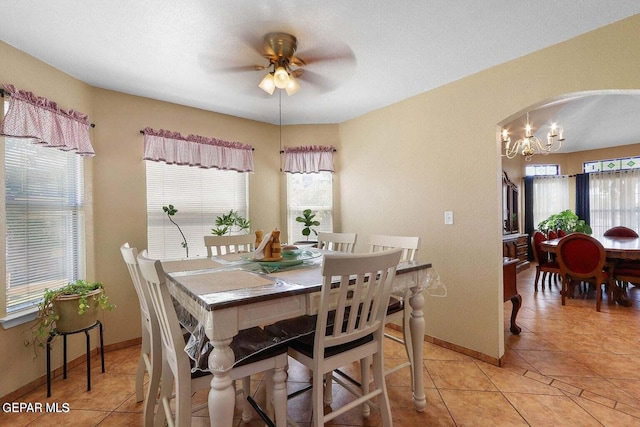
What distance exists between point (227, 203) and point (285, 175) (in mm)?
835

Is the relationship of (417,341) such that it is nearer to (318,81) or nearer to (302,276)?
(302,276)

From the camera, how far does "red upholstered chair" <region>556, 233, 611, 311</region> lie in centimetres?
355

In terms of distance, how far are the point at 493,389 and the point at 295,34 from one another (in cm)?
277

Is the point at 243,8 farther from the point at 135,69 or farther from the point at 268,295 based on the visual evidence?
the point at 268,295

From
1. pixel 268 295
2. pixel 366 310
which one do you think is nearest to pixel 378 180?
pixel 366 310

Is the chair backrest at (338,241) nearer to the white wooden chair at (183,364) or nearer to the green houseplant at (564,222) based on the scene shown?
the white wooden chair at (183,364)

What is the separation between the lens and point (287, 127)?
383cm

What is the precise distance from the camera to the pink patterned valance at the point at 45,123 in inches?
A: 77.0

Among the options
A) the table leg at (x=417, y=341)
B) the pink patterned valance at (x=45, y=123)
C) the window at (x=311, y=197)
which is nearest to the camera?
the table leg at (x=417, y=341)

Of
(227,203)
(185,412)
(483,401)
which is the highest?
(227,203)

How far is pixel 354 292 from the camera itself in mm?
1339

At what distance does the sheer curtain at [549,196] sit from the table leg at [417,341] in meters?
6.93

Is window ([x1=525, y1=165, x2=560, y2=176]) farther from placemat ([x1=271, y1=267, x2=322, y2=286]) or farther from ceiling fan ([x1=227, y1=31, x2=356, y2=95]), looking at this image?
placemat ([x1=271, y1=267, x2=322, y2=286])

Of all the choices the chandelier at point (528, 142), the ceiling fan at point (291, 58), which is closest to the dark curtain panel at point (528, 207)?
the chandelier at point (528, 142)
